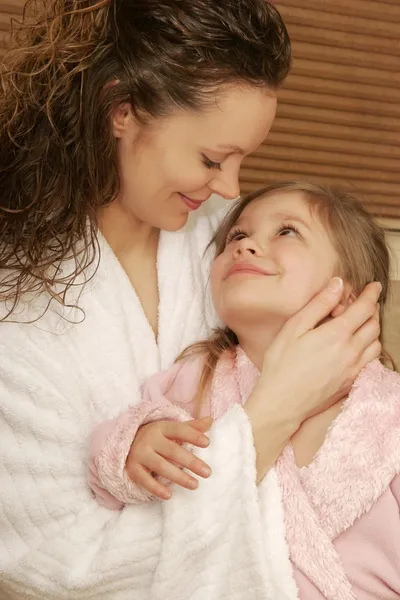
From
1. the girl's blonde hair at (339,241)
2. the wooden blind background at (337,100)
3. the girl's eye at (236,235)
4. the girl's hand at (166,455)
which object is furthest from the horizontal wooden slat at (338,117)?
the girl's hand at (166,455)

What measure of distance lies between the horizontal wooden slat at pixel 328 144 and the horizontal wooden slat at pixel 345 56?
7.4 inches

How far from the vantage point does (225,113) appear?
126 cm

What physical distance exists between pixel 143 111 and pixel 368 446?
627 millimetres

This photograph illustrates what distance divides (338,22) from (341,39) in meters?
0.04

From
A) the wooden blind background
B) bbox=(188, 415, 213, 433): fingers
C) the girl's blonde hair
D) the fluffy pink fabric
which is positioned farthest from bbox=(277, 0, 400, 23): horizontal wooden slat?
→ bbox=(188, 415, 213, 433): fingers

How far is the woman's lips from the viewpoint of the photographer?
1393 millimetres

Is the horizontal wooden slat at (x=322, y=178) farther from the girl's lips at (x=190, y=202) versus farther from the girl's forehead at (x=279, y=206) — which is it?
the girl's lips at (x=190, y=202)

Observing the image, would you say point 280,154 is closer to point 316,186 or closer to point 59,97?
point 316,186

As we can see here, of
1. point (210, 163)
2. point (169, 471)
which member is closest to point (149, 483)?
point (169, 471)

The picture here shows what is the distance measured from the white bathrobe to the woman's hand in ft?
0.16

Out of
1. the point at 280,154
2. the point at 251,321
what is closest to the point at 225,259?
the point at 251,321

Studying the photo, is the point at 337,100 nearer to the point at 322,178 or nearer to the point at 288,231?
the point at 322,178

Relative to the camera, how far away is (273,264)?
139cm

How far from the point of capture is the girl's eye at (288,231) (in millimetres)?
1440
